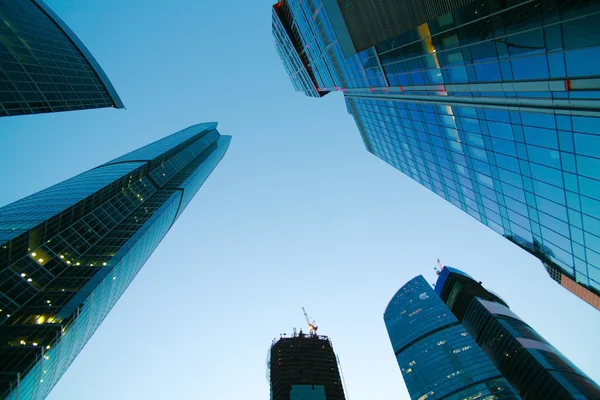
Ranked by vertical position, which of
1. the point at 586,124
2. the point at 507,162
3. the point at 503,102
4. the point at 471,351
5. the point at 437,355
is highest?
the point at 503,102

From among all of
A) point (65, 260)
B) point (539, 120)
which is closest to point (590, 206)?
point (539, 120)

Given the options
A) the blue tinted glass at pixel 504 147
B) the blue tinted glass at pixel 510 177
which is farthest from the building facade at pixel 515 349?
the blue tinted glass at pixel 504 147

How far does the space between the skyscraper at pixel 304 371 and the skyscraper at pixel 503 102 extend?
362ft

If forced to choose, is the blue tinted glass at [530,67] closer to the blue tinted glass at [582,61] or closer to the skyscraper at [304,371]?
the blue tinted glass at [582,61]

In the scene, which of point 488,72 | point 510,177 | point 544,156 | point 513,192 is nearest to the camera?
point 544,156

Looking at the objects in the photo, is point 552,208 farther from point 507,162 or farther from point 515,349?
point 515,349

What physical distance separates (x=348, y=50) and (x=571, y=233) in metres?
31.4

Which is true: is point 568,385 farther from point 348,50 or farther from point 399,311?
point 348,50

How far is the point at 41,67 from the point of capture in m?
64.5

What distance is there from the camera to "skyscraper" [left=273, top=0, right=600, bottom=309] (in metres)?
16.4

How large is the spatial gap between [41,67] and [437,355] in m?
156

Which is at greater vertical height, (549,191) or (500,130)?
(500,130)

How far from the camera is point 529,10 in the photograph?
54.4 ft

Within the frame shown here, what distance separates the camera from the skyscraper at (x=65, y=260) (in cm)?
4388
